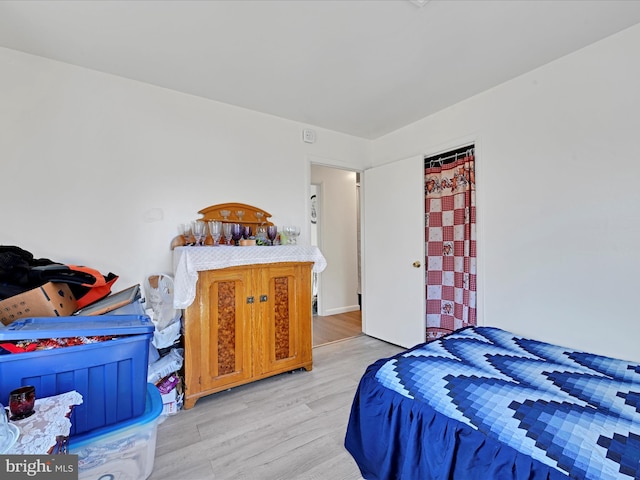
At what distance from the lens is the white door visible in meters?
2.93

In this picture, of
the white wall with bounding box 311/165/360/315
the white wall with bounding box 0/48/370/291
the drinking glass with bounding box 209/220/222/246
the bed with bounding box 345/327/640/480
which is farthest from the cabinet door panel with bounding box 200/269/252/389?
the white wall with bounding box 311/165/360/315

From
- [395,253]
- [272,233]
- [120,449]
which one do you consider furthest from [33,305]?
[395,253]

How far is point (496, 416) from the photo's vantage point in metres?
0.94

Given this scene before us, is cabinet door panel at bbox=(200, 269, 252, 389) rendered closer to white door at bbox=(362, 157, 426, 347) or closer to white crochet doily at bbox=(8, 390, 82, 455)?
white crochet doily at bbox=(8, 390, 82, 455)

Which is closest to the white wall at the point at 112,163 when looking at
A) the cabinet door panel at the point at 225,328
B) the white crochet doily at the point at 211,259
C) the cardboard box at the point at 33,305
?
the white crochet doily at the point at 211,259

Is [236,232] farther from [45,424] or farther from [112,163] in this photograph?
[45,424]

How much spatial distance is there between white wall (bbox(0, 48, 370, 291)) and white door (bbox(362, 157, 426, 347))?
4.31ft

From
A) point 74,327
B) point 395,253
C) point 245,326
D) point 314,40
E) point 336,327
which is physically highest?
point 314,40

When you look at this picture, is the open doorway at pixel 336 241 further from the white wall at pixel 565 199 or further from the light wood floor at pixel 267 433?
the white wall at pixel 565 199

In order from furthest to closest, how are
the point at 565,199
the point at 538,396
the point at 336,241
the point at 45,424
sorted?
1. the point at 336,241
2. the point at 565,199
3. the point at 538,396
4. the point at 45,424

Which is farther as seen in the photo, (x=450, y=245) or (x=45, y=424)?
(x=450, y=245)

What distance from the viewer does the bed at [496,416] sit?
2.63 ft

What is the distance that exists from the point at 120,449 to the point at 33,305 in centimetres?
75

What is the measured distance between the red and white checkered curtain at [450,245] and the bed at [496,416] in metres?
1.41
